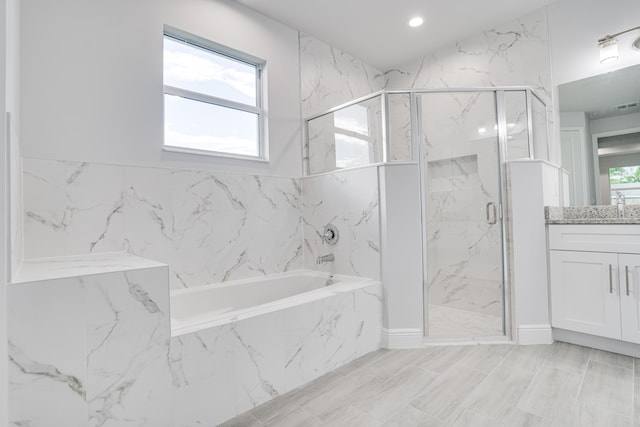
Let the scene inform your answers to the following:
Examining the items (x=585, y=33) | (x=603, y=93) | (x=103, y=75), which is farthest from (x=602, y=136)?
(x=103, y=75)

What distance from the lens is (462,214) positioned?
2586mm

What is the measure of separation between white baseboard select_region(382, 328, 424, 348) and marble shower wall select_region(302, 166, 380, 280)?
1.35ft

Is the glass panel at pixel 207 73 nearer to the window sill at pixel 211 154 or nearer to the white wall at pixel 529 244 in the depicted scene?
the window sill at pixel 211 154

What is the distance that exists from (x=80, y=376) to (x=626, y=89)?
12.8 ft

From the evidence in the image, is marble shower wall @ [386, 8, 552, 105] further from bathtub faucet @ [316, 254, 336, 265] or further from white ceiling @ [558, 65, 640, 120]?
bathtub faucet @ [316, 254, 336, 265]

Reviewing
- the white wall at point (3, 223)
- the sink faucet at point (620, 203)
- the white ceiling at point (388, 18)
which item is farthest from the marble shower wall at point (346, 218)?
the white wall at point (3, 223)

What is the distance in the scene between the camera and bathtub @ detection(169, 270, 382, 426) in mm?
1379

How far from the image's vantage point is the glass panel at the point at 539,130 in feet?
8.24

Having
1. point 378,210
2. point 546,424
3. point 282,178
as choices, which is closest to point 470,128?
point 378,210

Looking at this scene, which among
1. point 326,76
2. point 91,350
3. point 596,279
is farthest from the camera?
point 326,76

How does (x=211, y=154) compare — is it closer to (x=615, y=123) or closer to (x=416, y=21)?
(x=416, y=21)

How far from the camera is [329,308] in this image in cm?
195

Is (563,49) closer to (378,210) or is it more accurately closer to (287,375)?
(378,210)

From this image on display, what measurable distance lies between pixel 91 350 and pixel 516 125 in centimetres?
295
